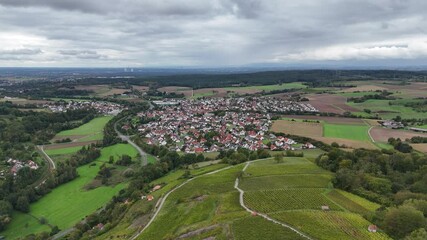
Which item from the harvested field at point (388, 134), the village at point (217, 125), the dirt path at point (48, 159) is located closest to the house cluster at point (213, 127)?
the village at point (217, 125)

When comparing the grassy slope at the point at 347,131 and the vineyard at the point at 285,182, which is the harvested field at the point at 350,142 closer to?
the grassy slope at the point at 347,131

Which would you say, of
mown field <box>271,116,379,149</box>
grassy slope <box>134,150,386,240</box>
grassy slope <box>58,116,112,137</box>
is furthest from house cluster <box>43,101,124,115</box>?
grassy slope <box>134,150,386,240</box>

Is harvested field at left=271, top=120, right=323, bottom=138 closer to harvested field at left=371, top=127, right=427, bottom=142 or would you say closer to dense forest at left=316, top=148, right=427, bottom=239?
harvested field at left=371, top=127, right=427, bottom=142

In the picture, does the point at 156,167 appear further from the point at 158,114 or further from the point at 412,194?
the point at 158,114

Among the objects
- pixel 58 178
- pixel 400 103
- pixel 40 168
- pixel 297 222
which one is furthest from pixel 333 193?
pixel 400 103

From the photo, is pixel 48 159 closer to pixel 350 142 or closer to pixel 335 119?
pixel 350 142

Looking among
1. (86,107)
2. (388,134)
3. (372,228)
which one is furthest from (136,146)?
(86,107)
